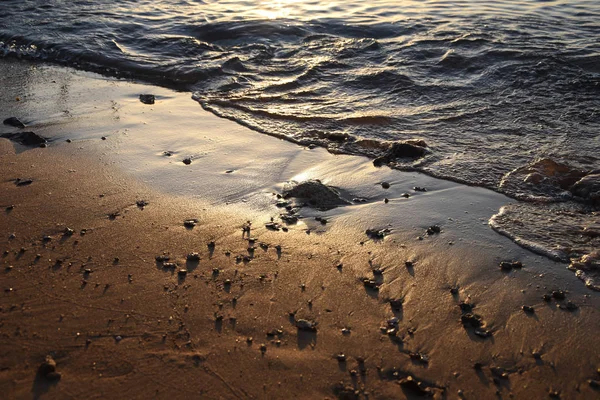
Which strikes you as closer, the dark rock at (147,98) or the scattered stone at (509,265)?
the scattered stone at (509,265)

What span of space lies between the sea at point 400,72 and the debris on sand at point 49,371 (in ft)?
9.88

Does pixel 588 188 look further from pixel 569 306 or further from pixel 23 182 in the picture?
pixel 23 182

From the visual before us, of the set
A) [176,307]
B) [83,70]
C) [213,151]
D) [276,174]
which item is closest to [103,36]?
[83,70]

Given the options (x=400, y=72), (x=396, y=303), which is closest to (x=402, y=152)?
(x=396, y=303)

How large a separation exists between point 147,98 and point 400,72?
11.5 ft

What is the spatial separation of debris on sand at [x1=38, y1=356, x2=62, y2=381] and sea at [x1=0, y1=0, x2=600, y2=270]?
301cm

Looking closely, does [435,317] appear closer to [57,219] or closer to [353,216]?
[353,216]

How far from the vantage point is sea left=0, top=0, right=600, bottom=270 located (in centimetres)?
508

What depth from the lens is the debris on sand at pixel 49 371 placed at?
2.60 meters

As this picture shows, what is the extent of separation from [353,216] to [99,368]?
218cm

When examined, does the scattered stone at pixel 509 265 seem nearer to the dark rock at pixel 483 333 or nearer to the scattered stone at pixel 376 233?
the dark rock at pixel 483 333

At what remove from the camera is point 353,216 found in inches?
168

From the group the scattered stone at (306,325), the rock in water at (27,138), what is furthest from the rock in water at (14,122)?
the scattered stone at (306,325)

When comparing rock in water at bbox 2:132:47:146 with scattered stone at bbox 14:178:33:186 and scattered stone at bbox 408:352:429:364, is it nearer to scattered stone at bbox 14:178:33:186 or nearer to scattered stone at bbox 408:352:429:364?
scattered stone at bbox 14:178:33:186
